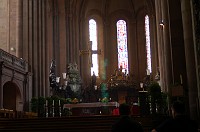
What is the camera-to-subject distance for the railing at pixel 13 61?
21.8m

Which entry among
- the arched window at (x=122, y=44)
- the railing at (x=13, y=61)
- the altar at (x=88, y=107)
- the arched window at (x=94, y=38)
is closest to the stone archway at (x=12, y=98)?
the railing at (x=13, y=61)

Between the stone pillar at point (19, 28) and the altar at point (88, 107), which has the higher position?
the stone pillar at point (19, 28)

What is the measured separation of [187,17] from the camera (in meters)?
13.0

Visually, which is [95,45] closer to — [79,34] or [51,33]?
[79,34]

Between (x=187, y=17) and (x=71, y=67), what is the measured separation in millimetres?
22057

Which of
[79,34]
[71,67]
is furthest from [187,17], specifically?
[79,34]

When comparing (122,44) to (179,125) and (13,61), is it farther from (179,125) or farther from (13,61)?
(179,125)

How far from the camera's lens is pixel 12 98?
82.1 ft

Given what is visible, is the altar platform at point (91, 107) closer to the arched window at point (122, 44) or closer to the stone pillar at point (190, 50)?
the stone pillar at point (190, 50)

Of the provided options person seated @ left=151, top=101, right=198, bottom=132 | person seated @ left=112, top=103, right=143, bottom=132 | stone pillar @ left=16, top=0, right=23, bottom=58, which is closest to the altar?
stone pillar @ left=16, top=0, right=23, bottom=58

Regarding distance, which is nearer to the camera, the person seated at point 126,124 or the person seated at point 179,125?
the person seated at point 179,125

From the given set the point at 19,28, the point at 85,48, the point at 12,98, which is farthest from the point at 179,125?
the point at 85,48

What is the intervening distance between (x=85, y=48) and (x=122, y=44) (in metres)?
4.86

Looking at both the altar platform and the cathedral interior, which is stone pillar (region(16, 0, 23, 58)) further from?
the altar platform
